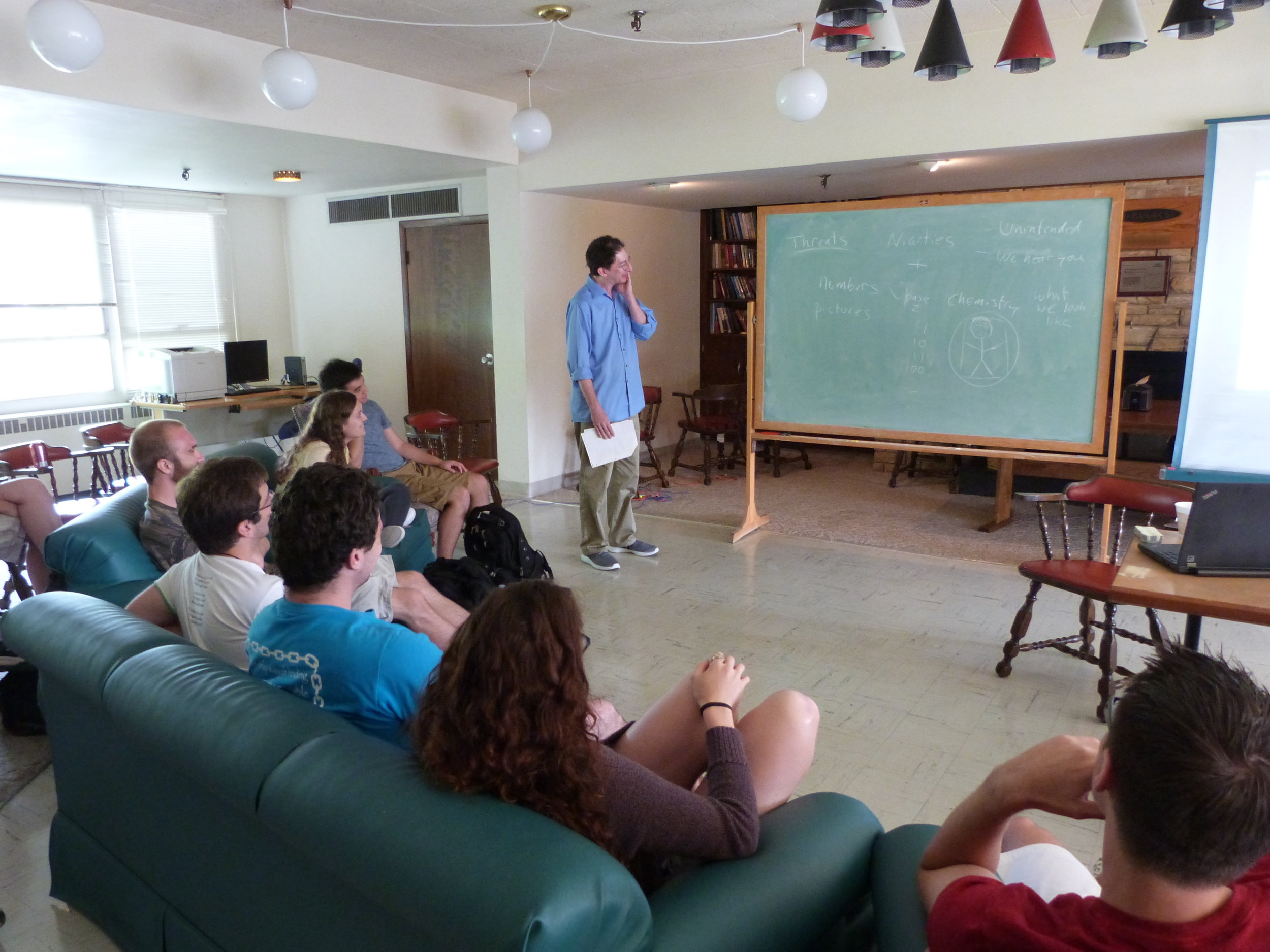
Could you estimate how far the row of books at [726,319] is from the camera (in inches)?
328

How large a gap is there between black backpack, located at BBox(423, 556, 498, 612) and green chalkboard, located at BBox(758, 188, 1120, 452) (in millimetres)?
2503

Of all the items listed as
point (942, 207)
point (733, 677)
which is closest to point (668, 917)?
point (733, 677)

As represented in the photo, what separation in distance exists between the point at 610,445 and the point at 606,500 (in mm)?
316

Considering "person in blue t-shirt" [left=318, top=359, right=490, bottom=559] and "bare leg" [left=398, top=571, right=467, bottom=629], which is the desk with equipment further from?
"bare leg" [left=398, top=571, right=467, bottom=629]

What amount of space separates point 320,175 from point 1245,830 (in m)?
6.76

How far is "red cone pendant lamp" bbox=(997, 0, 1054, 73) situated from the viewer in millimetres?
3012

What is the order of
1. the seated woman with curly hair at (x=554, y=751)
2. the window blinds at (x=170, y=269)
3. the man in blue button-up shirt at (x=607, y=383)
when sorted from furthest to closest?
the window blinds at (x=170, y=269), the man in blue button-up shirt at (x=607, y=383), the seated woman with curly hair at (x=554, y=751)

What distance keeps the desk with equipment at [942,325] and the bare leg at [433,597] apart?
266 cm

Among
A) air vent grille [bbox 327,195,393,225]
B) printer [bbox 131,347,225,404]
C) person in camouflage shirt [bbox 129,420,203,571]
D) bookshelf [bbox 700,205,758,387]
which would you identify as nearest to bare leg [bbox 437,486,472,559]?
person in camouflage shirt [bbox 129,420,203,571]

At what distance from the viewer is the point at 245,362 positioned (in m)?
7.27

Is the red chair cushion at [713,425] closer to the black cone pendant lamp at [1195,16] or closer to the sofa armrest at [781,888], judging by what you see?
the black cone pendant lamp at [1195,16]

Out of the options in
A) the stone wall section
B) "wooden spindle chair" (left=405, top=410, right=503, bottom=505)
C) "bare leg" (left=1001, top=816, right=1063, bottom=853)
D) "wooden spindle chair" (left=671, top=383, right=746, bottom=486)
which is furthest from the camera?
"wooden spindle chair" (left=671, top=383, right=746, bottom=486)

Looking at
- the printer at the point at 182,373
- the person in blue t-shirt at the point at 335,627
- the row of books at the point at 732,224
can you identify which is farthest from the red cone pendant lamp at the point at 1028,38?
the printer at the point at 182,373

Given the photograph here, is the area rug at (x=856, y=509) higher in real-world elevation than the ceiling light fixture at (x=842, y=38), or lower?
lower
